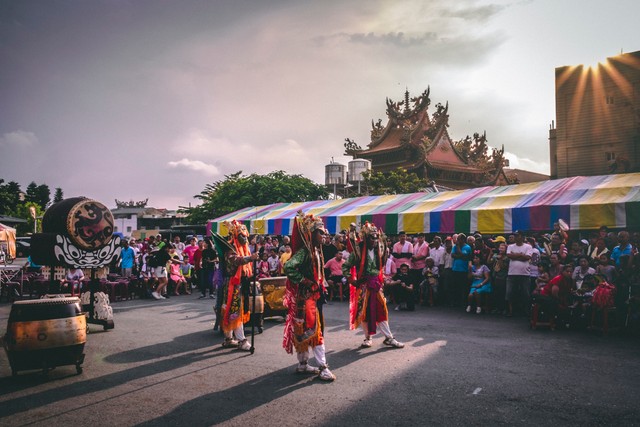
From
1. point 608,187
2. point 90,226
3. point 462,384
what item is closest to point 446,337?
point 462,384

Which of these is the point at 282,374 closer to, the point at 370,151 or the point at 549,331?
the point at 549,331

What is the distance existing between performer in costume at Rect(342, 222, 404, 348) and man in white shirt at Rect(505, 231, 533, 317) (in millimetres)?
4287

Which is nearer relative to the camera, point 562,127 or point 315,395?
point 315,395

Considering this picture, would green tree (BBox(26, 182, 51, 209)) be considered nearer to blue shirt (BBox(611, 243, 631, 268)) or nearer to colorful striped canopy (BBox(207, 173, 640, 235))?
colorful striped canopy (BBox(207, 173, 640, 235))

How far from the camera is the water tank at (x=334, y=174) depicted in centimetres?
3394

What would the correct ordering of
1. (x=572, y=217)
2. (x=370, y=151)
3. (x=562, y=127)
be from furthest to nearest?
1. (x=370, y=151)
2. (x=562, y=127)
3. (x=572, y=217)

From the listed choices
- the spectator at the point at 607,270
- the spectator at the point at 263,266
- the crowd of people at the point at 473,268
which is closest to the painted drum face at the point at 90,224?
the crowd of people at the point at 473,268

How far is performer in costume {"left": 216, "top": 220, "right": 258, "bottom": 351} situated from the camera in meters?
7.02

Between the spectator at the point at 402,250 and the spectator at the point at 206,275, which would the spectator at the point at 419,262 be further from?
the spectator at the point at 206,275

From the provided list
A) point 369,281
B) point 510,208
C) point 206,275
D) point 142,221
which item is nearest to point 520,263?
point 510,208

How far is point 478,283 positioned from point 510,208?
3.55 m

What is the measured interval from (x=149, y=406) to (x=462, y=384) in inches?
137

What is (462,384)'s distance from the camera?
5211 mm

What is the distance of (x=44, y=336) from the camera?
5473 mm
